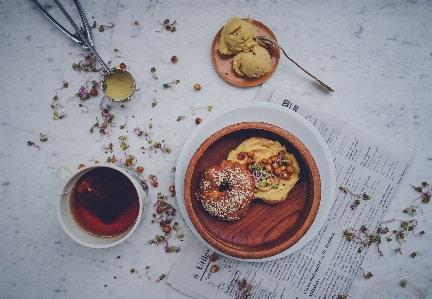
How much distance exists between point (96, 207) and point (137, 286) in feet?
1.07

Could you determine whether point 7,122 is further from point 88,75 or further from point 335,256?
point 335,256

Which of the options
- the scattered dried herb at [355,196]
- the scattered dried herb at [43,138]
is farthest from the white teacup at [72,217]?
the scattered dried herb at [355,196]

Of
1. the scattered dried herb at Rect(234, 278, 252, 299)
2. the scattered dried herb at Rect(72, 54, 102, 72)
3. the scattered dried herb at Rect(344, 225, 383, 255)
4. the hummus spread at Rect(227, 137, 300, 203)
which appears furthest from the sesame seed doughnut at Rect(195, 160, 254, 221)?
the scattered dried herb at Rect(72, 54, 102, 72)

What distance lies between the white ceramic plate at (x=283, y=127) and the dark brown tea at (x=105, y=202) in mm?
151

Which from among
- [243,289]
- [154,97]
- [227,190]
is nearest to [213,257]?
[243,289]

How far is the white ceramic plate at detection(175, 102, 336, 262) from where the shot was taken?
1.08 metres

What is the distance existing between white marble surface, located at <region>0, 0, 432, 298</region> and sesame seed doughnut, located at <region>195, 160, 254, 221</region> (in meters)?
0.25

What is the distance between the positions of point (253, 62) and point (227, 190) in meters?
0.39

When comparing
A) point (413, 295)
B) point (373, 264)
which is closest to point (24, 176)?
point (373, 264)

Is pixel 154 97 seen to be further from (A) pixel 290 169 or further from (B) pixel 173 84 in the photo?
(A) pixel 290 169

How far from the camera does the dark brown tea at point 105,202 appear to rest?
1056 mm

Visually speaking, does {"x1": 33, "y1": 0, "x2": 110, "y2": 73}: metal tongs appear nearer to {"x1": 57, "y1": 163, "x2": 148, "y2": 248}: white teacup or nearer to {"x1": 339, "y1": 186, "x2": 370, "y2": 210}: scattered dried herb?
{"x1": 57, "y1": 163, "x2": 148, "y2": 248}: white teacup

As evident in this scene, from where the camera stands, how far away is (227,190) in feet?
3.32

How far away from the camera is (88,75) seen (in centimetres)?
121
